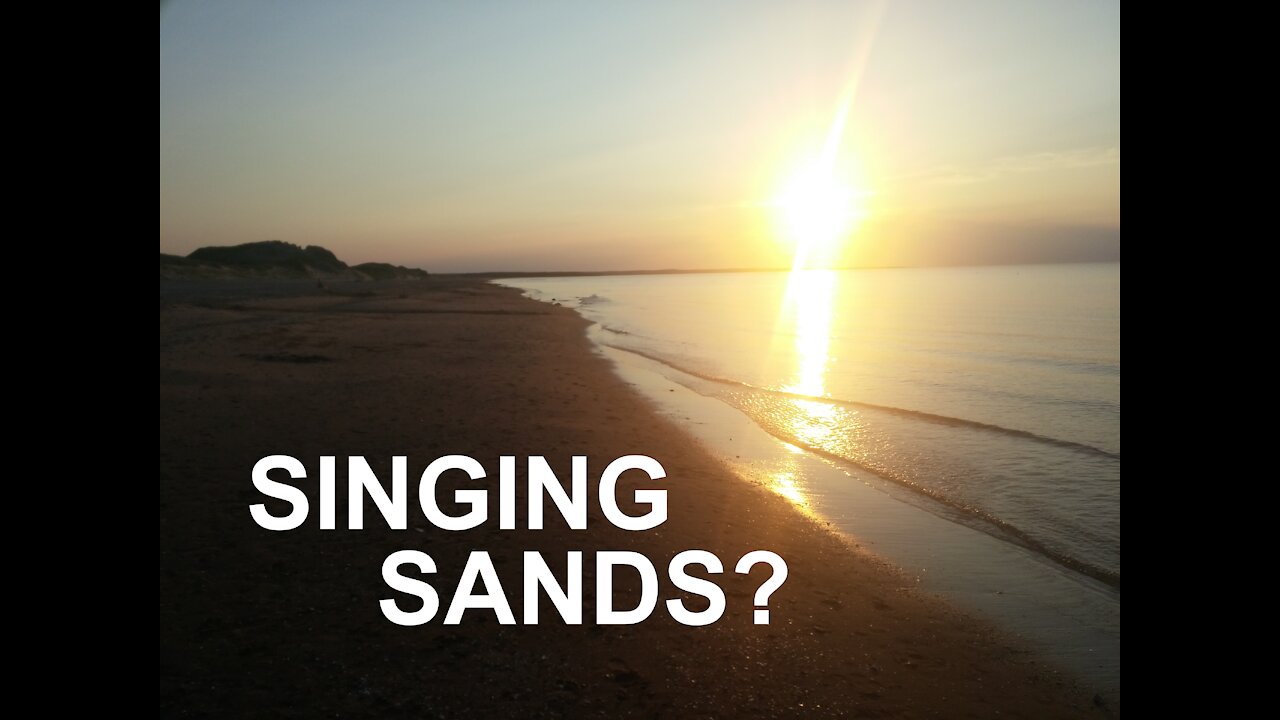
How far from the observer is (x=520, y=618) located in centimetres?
607

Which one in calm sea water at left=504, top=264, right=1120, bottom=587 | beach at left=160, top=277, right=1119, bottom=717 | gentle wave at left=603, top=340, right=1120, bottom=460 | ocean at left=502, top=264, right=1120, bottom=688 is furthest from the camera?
gentle wave at left=603, top=340, right=1120, bottom=460

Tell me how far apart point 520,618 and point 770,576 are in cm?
241

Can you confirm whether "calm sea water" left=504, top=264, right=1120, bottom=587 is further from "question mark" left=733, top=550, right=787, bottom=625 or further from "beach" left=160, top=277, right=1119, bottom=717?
"question mark" left=733, top=550, right=787, bottom=625

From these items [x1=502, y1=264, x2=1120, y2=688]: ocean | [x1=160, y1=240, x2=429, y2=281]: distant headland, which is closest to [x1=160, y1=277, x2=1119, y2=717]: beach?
[x1=502, y1=264, x2=1120, y2=688]: ocean

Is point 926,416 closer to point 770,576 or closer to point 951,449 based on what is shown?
point 951,449

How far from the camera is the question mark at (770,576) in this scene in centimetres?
638

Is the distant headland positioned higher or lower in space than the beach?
higher

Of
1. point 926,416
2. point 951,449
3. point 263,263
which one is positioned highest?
point 263,263

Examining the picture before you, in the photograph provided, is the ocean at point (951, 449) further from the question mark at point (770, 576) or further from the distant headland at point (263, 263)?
the distant headland at point (263, 263)

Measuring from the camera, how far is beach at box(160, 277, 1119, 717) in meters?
5.00

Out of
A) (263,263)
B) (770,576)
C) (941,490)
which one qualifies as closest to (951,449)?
(941,490)

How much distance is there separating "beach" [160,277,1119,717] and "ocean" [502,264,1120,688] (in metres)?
0.76
